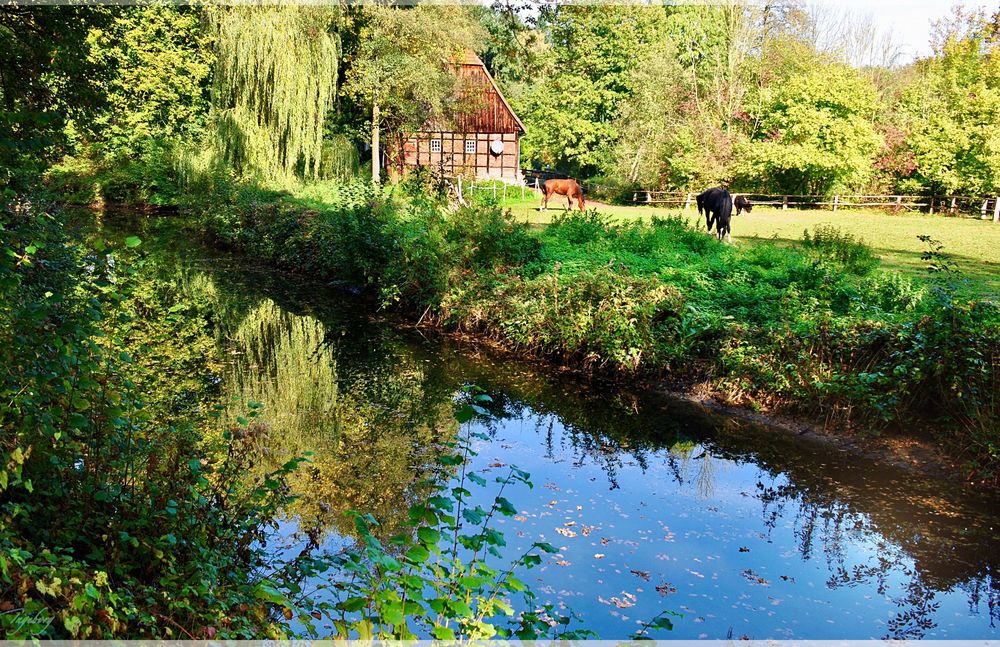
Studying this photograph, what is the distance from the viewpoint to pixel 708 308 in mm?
11102

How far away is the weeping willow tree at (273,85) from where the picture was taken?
2405 cm

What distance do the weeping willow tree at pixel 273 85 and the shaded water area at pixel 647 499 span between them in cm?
1336

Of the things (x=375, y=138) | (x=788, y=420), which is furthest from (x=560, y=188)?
(x=788, y=420)

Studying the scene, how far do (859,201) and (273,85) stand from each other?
26137mm

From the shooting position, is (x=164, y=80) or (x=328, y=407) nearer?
(x=328, y=407)

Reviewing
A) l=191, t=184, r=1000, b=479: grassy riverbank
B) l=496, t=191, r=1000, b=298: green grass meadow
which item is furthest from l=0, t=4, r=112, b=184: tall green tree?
l=496, t=191, r=1000, b=298: green grass meadow

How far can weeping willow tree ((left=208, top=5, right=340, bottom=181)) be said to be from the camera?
78.9 ft

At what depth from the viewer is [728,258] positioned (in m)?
13.1

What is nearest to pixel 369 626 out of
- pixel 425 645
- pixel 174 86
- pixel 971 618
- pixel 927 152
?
pixel 425 645

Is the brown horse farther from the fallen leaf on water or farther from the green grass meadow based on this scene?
the fallen leaf on water

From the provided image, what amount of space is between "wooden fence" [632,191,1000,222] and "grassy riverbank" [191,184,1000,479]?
21.0 m

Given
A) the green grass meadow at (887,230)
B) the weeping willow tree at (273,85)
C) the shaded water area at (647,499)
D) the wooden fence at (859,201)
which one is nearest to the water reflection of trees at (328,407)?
the shaded water area at (647,499)

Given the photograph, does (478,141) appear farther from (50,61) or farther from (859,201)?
(50,61)

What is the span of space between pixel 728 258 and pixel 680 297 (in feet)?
7.48
